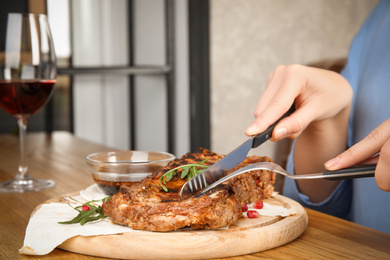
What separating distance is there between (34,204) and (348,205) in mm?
977

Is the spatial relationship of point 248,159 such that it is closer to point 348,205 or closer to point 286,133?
point 286,133

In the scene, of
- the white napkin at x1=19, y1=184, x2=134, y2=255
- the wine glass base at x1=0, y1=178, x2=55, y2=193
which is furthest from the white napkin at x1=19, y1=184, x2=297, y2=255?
the wine glass base at x1=0, y1=178, x2=55, y2=193

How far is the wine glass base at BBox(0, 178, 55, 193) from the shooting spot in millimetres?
1289

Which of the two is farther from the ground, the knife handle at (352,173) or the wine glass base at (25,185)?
the knife handle at (352,173)

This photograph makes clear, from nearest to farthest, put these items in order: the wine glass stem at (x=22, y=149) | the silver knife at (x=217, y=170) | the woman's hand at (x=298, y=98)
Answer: the silver knife at (x=217, y=170)
the woman's hand at (x=298, y=98)
the wine glass stem at (x=22, y=149)

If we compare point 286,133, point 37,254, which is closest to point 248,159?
point 286,133

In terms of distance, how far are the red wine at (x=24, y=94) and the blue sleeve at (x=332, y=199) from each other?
0.77 metres

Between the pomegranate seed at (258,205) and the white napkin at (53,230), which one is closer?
the white napkin at (53,230)

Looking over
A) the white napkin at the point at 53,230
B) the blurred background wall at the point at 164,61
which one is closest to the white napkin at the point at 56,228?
the white napkin at the point at 53,230

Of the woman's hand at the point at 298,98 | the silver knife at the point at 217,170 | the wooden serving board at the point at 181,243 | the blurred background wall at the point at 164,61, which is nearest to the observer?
the wooden serving board at the point at 181,243

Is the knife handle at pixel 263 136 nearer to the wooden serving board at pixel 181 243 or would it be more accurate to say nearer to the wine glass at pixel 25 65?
the wooden serving board at pixel 181 243

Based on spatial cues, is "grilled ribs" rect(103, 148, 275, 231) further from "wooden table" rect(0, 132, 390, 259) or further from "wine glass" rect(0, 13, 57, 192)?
"wine glass" rect(0, 13, 57, 192)

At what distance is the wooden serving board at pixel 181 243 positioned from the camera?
30.2 inches

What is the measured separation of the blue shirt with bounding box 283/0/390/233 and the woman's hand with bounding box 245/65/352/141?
19 cm
